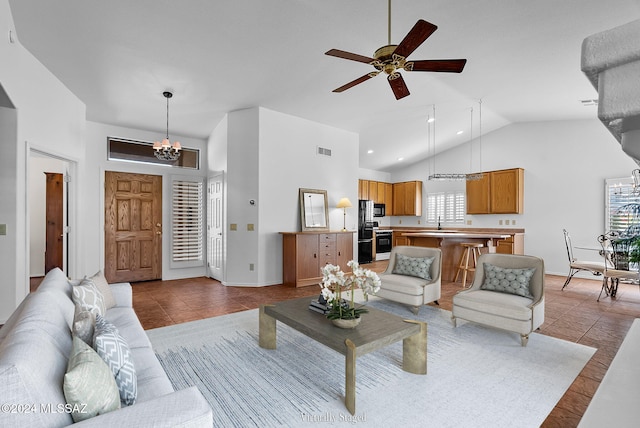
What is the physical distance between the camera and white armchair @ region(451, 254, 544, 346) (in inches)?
117

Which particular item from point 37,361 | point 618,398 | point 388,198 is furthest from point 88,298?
point 388,198

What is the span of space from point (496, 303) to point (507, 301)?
0.32 ft

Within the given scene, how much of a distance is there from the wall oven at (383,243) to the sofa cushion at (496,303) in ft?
17.3

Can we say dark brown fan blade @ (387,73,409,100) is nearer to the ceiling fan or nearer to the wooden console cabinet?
the ceiling fan

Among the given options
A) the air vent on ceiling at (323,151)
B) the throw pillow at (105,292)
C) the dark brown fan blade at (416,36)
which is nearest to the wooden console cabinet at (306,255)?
the air vent on ceiling at (323,151)

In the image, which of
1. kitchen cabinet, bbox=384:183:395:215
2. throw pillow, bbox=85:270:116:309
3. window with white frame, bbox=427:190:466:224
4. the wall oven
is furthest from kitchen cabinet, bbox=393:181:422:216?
throw pillow, bbox=85:270:116:309

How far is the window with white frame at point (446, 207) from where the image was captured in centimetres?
821

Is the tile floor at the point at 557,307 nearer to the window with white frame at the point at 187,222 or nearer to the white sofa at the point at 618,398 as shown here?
the window with white frame at the point at 187,222

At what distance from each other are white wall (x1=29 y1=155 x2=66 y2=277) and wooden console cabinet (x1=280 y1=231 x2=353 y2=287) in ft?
14.7

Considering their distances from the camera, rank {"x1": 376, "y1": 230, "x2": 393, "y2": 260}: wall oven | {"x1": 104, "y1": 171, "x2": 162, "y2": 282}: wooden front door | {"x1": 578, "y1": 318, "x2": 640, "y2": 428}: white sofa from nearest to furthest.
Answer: {"x1": 578, "y1": 318, "x2": 640, "y2": 428}: white sofa, {"x1": 104, "y1": 171, "x2": 162, "y2": 282}: wooden front door, {"x1": 376, "y1": 230, "x2": 393, "y2": 260}: wall oven

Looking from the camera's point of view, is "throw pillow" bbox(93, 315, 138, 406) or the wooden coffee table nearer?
"throw pillow" bbox(93, 315, 138, 406)

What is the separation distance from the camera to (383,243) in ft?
29.0

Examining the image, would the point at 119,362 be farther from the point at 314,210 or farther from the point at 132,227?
the point at 132,227

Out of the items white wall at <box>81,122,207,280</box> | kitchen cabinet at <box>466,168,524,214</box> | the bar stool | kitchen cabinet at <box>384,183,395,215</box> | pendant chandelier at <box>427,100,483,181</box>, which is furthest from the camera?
kitchen cabinet at <box>384,183,395,215</box>
